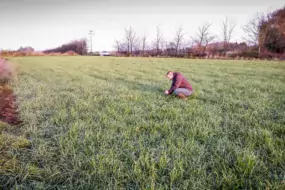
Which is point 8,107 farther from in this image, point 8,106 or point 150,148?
point 150,148

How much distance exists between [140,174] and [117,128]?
55.4 inches

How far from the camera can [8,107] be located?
4.82 m

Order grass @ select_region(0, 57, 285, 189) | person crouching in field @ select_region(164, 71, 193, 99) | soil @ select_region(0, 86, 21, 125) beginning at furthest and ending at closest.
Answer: person crouching in field @ select_region(164, 71, 193, 99) < soil @ select_region(0, 86, 21, 125) < grass @ select_region(0, 57, 285, 189)

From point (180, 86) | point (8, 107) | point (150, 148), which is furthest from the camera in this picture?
point (180, 86)

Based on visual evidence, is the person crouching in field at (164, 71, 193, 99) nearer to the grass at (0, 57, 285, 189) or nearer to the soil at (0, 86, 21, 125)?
the grass at (0, 57, 285, 189)

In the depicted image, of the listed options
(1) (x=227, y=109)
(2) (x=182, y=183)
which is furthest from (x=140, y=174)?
(1) (x=227, y=109)

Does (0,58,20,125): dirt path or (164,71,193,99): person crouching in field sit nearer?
(0,58,20,125): dirt path

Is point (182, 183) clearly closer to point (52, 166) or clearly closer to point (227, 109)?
point (52, 166)

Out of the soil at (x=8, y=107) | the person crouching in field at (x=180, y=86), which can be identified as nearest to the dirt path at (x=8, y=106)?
the soil at (x=8, y=107)

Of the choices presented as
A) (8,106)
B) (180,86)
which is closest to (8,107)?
(8,106)

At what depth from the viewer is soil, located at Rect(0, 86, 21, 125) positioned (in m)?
3.96

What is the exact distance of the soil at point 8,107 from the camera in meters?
3.96

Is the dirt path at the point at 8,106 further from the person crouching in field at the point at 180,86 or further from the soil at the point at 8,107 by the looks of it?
the person crouching in field at the point at 180,86

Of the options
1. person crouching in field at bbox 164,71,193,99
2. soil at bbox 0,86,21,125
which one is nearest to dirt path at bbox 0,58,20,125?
soil at bbox 0,86,21,125
